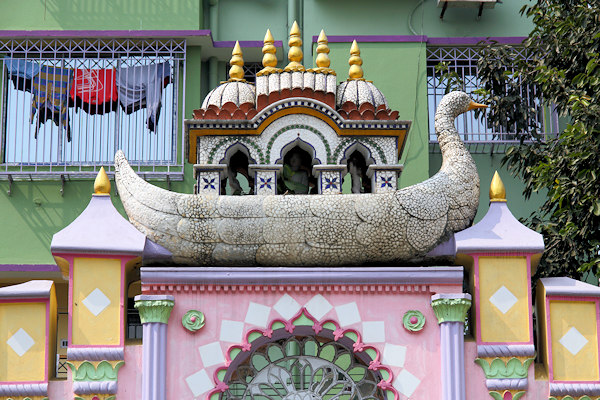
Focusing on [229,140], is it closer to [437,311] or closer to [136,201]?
[136,201]

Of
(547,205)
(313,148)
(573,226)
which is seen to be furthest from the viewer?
(547,205)

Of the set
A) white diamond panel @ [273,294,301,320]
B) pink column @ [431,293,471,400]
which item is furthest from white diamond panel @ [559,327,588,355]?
white diamond panel @ [273,294,301,320]

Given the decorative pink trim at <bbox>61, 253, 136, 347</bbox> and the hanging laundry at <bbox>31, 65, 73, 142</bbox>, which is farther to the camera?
the hanging laundry at <bbox>31, 65, 73, 142</bbox>

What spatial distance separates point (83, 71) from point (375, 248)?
8.86 m

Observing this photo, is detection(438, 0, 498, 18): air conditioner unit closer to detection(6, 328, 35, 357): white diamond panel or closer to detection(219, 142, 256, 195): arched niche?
detection(219, 142, 256, 195): arched niche

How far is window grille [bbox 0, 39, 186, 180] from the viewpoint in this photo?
2053 centimetres

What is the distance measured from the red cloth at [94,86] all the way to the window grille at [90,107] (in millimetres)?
17

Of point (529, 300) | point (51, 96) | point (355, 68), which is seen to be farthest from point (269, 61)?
point (51, 96)

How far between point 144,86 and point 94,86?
0.84 m

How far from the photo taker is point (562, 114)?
1772 centimetres

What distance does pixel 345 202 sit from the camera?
13.8m

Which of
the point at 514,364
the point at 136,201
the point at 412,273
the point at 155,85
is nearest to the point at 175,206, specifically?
the point at 136,201

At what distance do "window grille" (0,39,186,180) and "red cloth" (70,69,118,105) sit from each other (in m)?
0.02

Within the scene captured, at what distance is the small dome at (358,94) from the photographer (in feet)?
48.4
